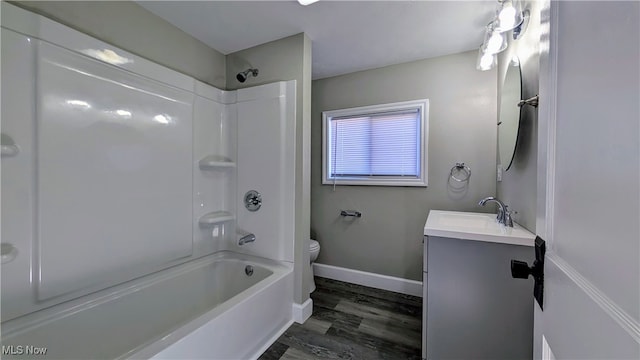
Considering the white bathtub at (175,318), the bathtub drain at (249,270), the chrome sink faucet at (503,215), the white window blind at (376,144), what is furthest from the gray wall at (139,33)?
the chrome sink faucet at (503,215)

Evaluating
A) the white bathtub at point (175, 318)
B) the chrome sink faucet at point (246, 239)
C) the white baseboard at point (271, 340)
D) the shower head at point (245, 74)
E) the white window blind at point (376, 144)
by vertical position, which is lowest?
the white baseboard at point (271, 340)

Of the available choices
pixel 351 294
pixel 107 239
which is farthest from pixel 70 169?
pixel 351 294

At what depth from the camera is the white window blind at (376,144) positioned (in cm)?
233

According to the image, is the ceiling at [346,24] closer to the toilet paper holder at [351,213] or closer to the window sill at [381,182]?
the window sill at [381,182]

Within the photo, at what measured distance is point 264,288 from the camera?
1.61 metres

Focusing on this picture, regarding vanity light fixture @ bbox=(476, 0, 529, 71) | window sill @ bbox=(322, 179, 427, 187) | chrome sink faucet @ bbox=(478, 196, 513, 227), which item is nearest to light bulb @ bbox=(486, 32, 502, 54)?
vanity light fixture @ bbox=(476, 0, 529, 71)

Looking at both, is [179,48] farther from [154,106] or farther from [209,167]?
[209,167]

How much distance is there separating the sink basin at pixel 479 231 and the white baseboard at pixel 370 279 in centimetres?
104

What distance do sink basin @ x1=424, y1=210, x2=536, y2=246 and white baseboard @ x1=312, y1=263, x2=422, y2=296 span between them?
3.42 feet

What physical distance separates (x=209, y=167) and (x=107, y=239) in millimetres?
890

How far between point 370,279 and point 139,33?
296 centimetres

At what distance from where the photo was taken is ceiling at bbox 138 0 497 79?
1605 mm

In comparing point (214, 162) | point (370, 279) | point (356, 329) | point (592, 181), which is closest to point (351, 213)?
point (370, 279)

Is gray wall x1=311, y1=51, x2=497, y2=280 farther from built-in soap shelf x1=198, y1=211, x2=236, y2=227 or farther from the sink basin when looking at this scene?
built-in soap shelf x1=198, y1=211, x2=236, y2=227
